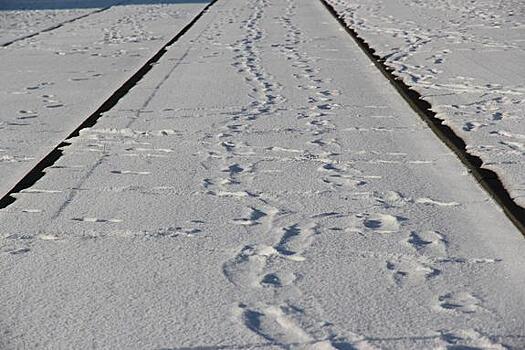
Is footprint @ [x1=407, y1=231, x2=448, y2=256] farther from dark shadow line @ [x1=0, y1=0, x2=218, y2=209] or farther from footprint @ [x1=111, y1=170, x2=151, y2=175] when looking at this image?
dark shadow line @ [x1=0, y1=0, x2=218, y2=209]

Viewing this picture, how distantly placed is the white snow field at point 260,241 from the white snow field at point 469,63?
365 mm

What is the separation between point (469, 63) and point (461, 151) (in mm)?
5596

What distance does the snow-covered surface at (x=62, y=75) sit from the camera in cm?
741

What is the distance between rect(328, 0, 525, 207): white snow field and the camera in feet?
22.9

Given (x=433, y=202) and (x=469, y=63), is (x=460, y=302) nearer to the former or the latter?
(x=433, y=202)

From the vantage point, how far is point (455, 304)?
395 cm

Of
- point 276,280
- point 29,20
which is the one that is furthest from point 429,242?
point 29,20

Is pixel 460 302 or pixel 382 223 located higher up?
pixel 460 302

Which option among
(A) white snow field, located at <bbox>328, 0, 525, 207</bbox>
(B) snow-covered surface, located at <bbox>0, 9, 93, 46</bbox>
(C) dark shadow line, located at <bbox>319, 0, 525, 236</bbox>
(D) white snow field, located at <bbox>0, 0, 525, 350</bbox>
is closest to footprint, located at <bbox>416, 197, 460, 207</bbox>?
(D) white snow field, located at <bbox>0, 0, 525, 350</bbox>

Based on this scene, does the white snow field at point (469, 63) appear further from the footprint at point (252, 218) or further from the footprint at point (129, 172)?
the footprint at point (129, 172)

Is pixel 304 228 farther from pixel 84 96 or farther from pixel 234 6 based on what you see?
pixel 234 6

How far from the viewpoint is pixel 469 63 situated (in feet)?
39.5

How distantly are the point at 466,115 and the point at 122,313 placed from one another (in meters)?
4.80

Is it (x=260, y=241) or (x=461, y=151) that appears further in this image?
(x=461, y=151)
